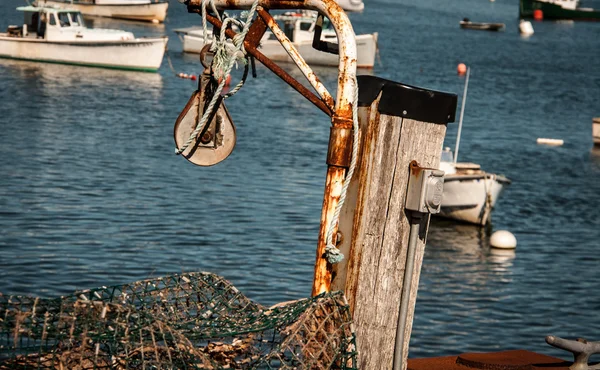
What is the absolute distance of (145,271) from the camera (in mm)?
15352

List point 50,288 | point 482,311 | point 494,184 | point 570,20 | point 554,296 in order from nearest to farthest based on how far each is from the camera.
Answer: point 50,288 → point 482,311 → point 554,296 → point 494,184 → point 570,20

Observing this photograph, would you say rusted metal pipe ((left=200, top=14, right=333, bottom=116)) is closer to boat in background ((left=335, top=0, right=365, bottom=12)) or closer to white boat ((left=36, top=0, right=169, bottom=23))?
white boat ((left=36, top=0, right=169, bottom=23))

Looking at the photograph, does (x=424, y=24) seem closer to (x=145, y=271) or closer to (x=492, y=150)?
(x=492, y=150)

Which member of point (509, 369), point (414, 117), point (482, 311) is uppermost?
point (414, 117)

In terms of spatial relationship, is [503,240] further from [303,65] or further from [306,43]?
[306,43]

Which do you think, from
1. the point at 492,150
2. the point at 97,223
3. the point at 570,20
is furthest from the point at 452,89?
the point at 570,20

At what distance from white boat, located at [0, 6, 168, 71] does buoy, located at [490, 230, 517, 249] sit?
24.2 m

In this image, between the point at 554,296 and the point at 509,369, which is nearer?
the point at 509,369

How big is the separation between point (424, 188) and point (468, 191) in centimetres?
1478

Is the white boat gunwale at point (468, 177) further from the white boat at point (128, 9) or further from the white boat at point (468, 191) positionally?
the white boat at point (128, 9)

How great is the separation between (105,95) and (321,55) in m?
14.9

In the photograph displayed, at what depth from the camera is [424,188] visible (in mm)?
5648

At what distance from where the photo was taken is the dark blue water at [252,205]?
15.1m

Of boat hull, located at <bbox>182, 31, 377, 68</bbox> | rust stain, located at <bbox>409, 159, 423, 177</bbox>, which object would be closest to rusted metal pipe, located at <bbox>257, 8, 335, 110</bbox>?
rust stain, located at <bbox>409, 159, 423, 177</bbox>
